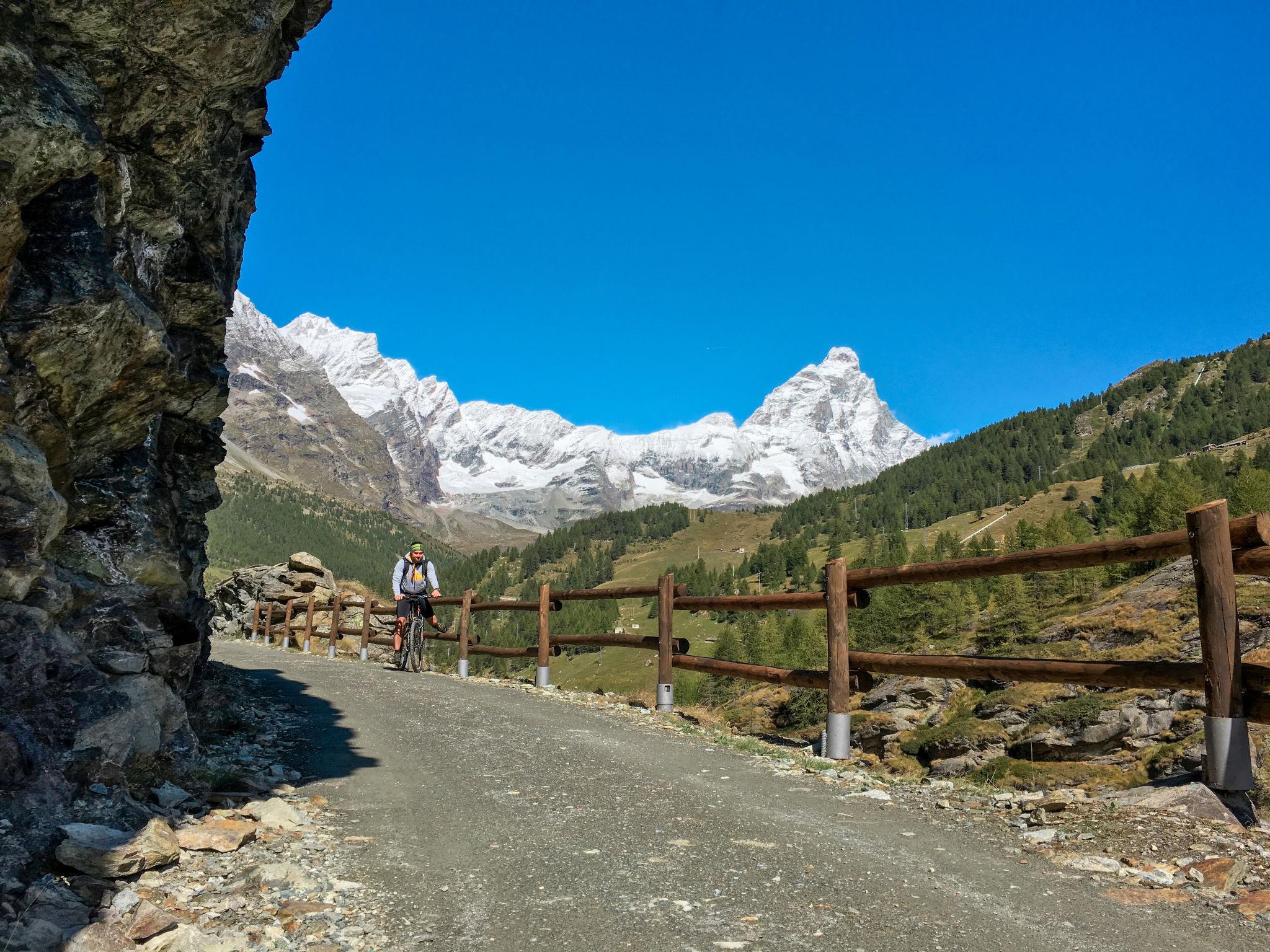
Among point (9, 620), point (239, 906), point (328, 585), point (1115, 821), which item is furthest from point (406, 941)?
point (328, 585)

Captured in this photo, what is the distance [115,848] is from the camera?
4.72m

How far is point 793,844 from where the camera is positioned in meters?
5.94

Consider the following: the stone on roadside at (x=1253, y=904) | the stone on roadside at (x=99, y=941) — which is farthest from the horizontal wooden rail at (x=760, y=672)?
the stone on roadside at (x=99, y=941)

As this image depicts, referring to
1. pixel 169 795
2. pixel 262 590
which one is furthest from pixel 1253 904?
pixel 262 590

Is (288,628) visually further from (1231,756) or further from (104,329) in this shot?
(1231,756)

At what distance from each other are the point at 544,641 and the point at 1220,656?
13.3 metres

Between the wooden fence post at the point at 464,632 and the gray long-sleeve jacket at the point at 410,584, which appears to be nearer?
the gray long-sleeve jacket at the point at 410,584

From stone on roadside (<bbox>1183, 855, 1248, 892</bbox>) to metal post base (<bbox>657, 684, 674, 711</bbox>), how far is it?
29.3 ft

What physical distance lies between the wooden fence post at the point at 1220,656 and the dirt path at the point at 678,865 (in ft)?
6.21

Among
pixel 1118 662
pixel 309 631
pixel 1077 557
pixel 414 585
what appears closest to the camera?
pixel 1118 662

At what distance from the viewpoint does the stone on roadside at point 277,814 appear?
244 inches

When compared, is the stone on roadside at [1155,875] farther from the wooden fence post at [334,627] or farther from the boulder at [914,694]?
the wooden fence post at [334,627]

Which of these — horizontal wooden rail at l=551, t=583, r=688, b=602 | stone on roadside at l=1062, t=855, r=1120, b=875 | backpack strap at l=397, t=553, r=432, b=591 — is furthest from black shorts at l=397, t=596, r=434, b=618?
stone on roadside at l=1062, t=855, r=1120, b=875

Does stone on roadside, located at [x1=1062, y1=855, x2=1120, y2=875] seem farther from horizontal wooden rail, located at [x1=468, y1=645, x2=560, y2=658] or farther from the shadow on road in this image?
horizontal wooden rail, located at [x1=468, y1=645, x2=560, y2=658]
